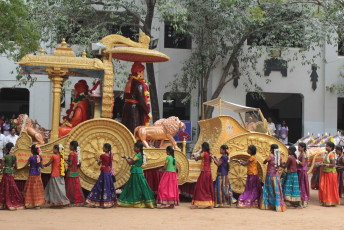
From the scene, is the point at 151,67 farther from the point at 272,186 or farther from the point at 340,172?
the point at 272,186

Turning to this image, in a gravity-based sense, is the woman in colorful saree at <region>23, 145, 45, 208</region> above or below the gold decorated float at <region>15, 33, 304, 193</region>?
below

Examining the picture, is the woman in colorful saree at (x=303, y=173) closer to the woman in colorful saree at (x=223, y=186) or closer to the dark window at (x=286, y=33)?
the woman in colorful saree at (x=223, y=186)

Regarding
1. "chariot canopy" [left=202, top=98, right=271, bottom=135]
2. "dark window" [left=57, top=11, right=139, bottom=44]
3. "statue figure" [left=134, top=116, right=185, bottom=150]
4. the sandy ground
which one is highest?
"dark window" [left=57, top=11, right=139, bottom=44]

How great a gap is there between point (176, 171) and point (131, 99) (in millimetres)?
1950

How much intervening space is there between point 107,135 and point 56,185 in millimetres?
1529

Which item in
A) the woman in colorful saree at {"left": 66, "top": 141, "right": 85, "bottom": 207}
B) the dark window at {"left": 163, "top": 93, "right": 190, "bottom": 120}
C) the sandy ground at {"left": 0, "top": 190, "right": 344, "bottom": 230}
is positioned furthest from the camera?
the dark window at {"left": 163, "top": 93, "right": 190, "bottom": 120}

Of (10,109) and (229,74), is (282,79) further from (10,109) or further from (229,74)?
(10,109)

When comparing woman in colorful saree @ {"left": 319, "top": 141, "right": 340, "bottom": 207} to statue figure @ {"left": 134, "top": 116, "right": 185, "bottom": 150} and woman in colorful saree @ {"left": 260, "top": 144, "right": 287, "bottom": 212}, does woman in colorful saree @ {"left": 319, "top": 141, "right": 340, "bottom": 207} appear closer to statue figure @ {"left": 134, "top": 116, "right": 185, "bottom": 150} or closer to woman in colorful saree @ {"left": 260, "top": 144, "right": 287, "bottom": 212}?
woman in colorful saree @ {"left": 260, "top": 144, "right": 287, "bottom": 212}

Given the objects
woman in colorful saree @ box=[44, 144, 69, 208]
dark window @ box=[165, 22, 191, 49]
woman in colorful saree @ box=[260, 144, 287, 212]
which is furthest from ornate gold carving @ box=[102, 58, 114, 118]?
dark window @ box=[165, 22, 191, 49]

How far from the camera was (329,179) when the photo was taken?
412 inches

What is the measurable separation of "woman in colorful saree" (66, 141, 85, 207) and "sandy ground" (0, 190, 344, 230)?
0.29m

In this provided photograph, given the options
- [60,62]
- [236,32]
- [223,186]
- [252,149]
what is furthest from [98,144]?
[236,32]

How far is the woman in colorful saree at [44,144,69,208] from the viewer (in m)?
8.96

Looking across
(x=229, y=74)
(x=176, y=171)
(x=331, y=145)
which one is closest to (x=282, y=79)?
(x=229, y=74)
